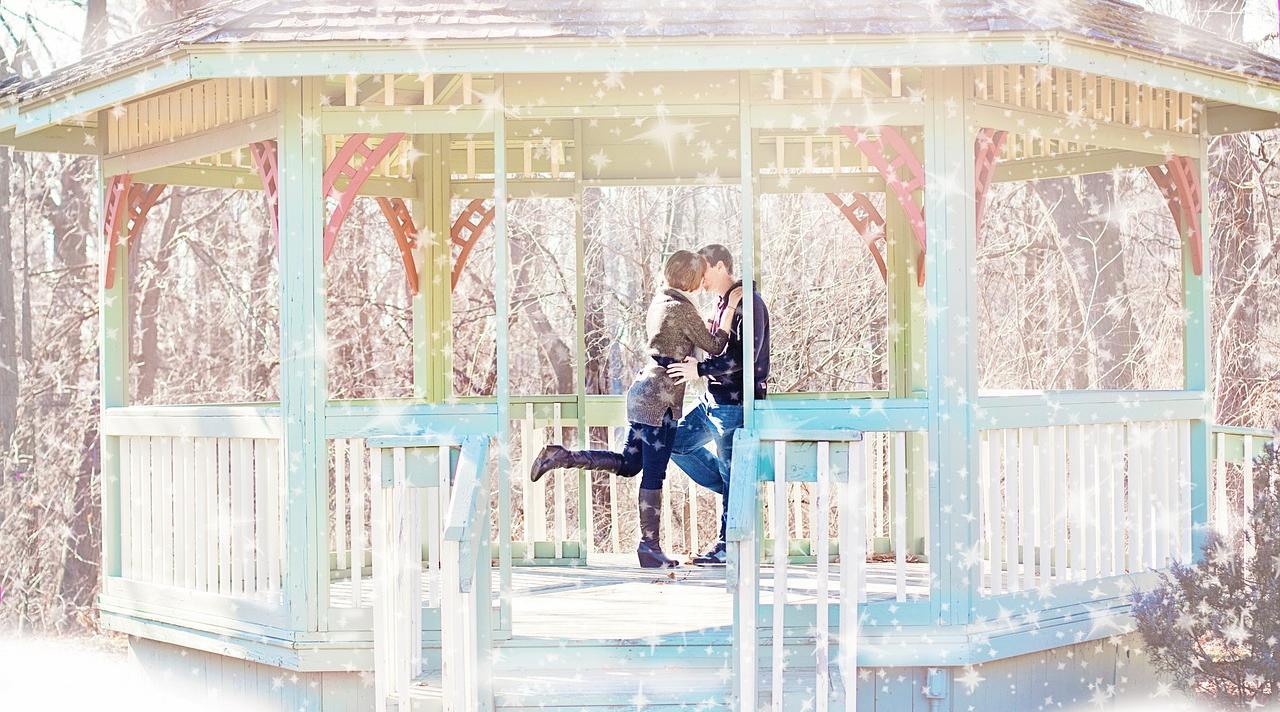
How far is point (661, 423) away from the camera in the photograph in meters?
7.82

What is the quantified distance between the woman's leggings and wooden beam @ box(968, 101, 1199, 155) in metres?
2.37

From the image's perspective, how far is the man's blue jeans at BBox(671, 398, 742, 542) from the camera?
7711 mm

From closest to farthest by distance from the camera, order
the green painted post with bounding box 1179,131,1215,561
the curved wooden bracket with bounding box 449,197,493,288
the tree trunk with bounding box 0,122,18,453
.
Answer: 1. the green painted post with bounding box 1179,131,1215,561
2. the curved wooden bracket with bounding box 449,197,493,288
3. the tree trunk with bounding box 0,122,18,453

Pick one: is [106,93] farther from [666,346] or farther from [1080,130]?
[1080,130]

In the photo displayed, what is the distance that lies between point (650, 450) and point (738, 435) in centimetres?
144

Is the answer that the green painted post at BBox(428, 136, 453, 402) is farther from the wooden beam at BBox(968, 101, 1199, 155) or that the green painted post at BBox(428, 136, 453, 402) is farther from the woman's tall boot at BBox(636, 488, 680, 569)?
the wooden beam at BBox(968, 101, 1199, 155)

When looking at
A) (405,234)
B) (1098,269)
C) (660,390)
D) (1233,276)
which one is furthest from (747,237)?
(1098,269)

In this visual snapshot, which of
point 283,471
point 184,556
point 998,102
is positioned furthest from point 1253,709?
point 184,556

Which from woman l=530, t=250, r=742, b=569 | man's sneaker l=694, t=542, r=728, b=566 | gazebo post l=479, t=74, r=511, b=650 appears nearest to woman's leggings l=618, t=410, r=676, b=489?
woman l=530, t=250, r=742, b=569

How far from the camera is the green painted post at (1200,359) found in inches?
320

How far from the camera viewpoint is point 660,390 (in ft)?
25.5

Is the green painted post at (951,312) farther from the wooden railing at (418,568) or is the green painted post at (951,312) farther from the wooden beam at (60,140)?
the wooden beam at (60,140)

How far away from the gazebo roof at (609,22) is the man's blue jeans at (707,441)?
7.21ft

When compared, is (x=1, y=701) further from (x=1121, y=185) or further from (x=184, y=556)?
(x=1121, y=185)
